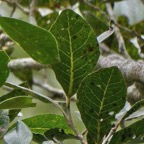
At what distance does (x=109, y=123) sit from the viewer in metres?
0.92

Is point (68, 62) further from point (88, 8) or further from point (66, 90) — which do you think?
point (88, 8)

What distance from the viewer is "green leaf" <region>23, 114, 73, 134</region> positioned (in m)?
0.99

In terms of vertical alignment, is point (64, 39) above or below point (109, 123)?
above

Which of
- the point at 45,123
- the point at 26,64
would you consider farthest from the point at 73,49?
the point at 26,64

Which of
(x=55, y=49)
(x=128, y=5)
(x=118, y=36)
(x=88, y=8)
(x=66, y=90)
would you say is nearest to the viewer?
(x=55, y=49)

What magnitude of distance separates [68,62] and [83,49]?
38mm

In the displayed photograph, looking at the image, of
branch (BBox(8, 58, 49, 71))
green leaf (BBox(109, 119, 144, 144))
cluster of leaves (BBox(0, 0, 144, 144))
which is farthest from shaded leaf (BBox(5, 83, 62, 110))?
branch (BBox(8, 58, 49, 71))

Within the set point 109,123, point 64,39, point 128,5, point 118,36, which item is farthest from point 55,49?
point 128,5

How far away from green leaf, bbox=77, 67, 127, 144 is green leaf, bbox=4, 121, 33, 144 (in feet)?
0.39

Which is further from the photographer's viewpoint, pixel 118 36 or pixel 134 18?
pixel 134 18

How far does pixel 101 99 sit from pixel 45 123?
0.17 meters

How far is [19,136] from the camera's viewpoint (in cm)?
84

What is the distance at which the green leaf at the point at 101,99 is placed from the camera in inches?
33.9

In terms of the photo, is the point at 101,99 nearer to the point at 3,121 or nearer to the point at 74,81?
the point at 74,81
